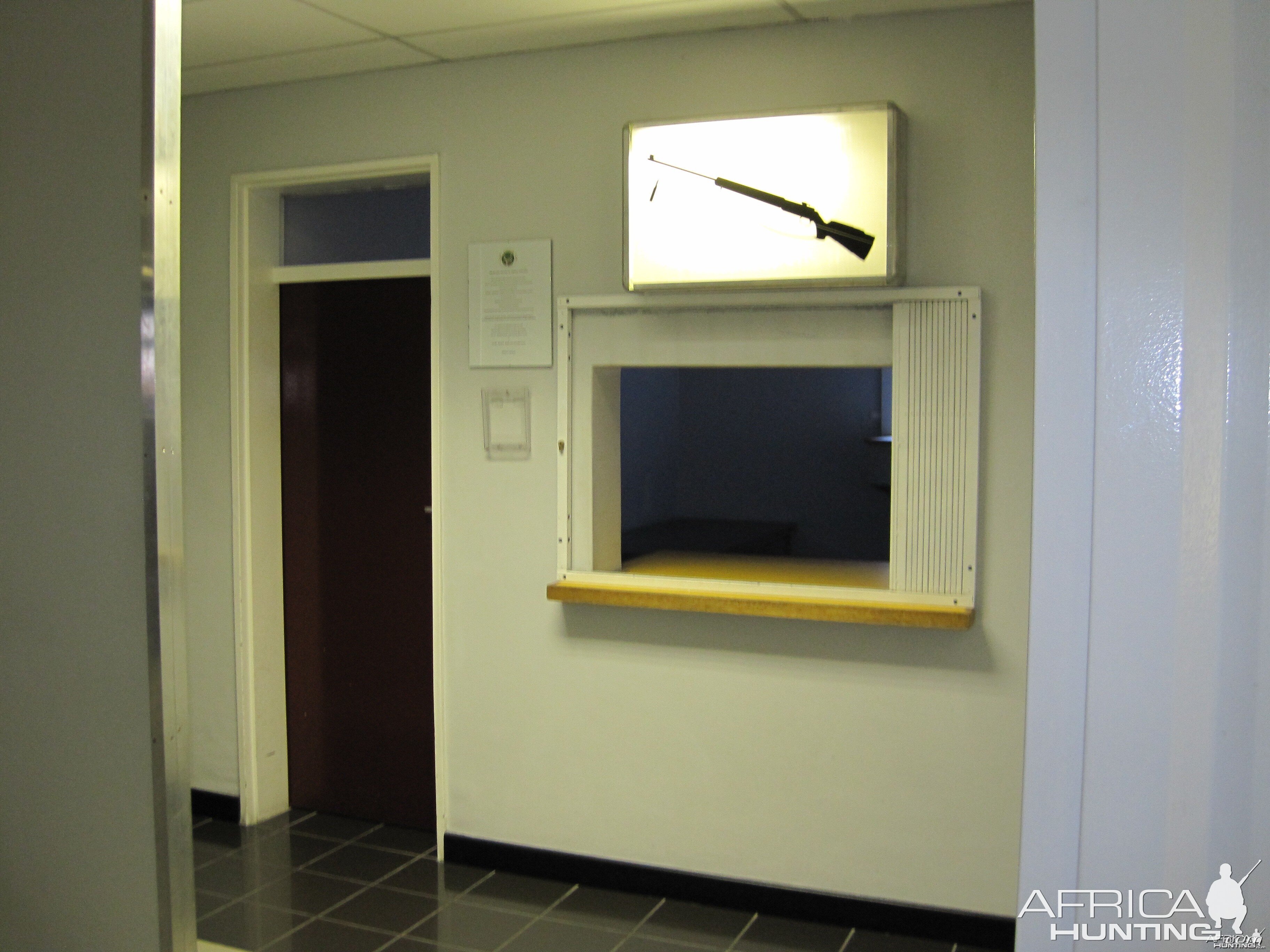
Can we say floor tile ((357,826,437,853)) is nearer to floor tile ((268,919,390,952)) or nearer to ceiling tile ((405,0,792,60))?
floor tile ((268,919,390,952))

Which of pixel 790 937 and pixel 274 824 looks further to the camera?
pixel 274 824

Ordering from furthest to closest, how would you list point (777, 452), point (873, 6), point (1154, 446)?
point (777, 452), point (873, 6), point (1154, 446)

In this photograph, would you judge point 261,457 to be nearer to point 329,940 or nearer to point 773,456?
point 329,940

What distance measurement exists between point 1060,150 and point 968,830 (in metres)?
2.64

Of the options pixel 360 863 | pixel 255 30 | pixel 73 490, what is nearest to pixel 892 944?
pixel 360 863

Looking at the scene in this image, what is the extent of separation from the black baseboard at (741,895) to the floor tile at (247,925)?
647 mm

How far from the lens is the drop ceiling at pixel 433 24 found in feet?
10.3

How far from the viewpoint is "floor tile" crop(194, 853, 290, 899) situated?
3658 mm

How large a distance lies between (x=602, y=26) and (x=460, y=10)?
18.1 inches

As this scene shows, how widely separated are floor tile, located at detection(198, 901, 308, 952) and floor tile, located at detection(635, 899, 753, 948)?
1.14m

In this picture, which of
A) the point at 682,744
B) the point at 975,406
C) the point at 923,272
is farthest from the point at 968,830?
the point at 923,272

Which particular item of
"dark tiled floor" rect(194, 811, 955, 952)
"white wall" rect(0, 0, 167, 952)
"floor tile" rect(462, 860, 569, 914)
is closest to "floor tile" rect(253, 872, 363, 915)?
"dark tiled floor" rect(194, 811, 955, 952)

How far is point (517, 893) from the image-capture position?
3623 mm

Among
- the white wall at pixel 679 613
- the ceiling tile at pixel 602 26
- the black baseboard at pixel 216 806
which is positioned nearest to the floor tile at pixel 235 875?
the black baseboard at pixel 216 806
